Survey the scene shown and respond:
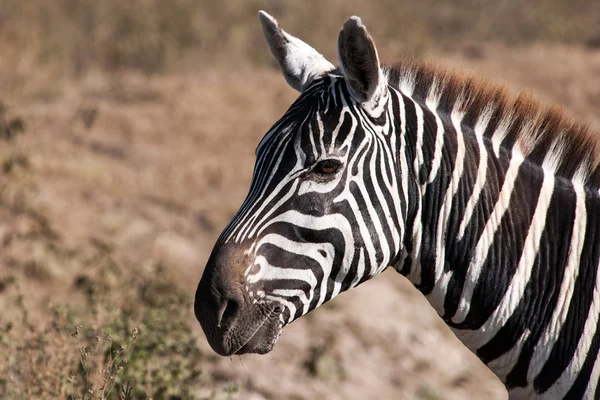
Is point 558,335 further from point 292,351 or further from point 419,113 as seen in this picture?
point 292,351

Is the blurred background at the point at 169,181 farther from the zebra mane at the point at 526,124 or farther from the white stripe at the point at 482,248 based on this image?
the white stripe at the point at 482,248

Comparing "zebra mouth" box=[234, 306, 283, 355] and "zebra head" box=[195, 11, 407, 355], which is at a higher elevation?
"zebra head" box=[195, 11, 407, 355]

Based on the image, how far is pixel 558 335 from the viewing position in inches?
137

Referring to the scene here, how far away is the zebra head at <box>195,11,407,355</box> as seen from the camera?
10.5ft

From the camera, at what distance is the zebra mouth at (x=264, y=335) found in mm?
3275

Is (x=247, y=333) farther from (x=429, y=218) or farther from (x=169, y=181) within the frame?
(x=169, y=181)

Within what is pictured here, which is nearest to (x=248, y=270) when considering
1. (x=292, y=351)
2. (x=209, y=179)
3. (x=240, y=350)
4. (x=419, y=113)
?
(x=240, y=350)

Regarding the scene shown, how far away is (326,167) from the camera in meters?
3.32

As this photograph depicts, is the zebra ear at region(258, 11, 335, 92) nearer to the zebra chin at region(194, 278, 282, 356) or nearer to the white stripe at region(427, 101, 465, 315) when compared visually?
the white stripe at region(427, 101, 465, 315)

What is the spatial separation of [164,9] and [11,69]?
4.43m

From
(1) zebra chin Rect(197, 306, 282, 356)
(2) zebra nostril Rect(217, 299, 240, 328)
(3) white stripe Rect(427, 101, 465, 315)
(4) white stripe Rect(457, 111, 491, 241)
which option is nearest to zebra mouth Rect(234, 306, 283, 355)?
(1) zebra chin Rect(197, 306, 282, 356)

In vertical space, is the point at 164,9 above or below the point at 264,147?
below

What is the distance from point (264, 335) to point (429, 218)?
0.93 m

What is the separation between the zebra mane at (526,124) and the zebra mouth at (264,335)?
125 cm
